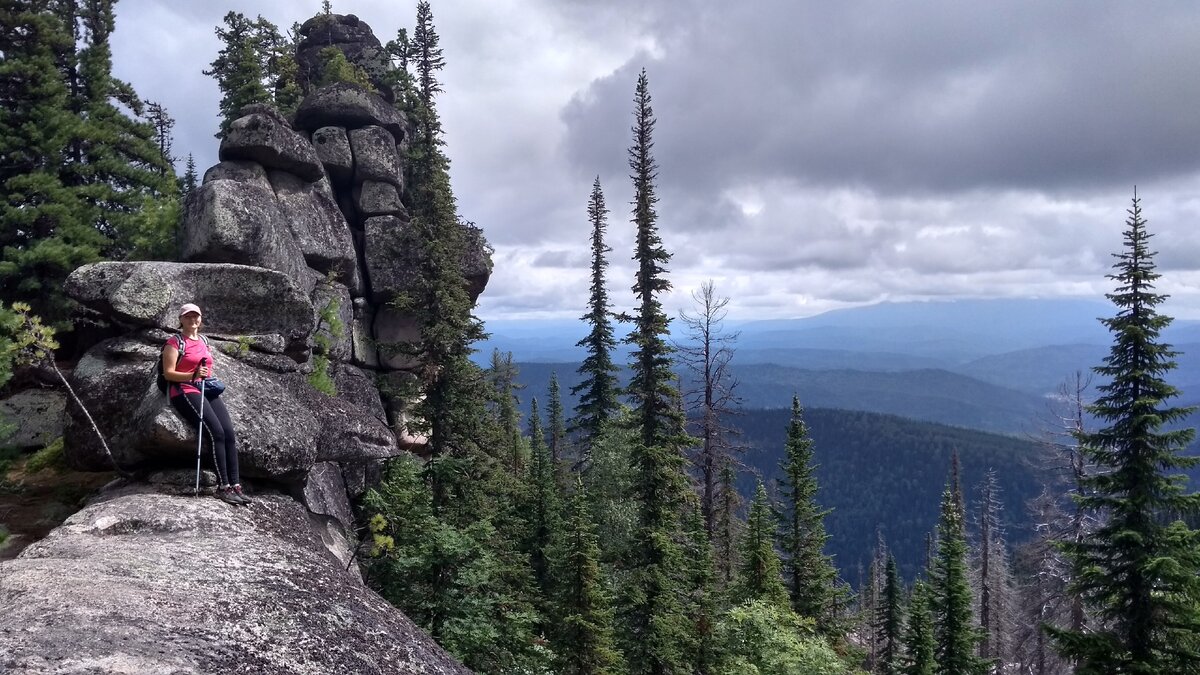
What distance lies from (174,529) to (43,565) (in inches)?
60.6

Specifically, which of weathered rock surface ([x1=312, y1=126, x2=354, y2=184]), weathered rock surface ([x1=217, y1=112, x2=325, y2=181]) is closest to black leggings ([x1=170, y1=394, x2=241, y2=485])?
weathered rock surface ([x1=217, y1=112, x2=325, y2=181])

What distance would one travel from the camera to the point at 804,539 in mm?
26469

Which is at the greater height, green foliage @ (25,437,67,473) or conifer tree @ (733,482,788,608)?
green foliage @ (25,437,67,473)

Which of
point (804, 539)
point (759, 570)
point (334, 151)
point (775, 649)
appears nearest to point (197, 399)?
point (775, 649)

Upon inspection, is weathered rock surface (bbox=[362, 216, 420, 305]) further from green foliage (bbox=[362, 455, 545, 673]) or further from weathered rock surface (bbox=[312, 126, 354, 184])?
green foliage (bbox=[362, 455, 545, 673])

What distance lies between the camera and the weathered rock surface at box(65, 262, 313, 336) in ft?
41.2

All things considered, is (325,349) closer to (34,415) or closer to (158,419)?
(34,415)

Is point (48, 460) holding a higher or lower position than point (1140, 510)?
higher

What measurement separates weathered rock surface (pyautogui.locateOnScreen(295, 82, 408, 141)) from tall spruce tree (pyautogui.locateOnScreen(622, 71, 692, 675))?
1331 cm

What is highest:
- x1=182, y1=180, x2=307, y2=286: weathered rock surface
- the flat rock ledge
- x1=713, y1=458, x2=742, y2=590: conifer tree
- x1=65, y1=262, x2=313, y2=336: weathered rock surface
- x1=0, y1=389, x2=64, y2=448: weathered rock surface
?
x1=182, y1=180, x2=307, y2=286: weathered rock surface

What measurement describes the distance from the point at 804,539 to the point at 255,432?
23270 mm

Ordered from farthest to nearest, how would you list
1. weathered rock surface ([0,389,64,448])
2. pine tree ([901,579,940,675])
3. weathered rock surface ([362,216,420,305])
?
weathered rock surface ([362,216,420,305]) < pine tree ([901,579,940,675]) < weathered rock surface ([0,389,64,448])

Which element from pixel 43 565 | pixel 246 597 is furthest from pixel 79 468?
pixel 246 597

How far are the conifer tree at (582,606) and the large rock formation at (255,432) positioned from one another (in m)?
6.76
